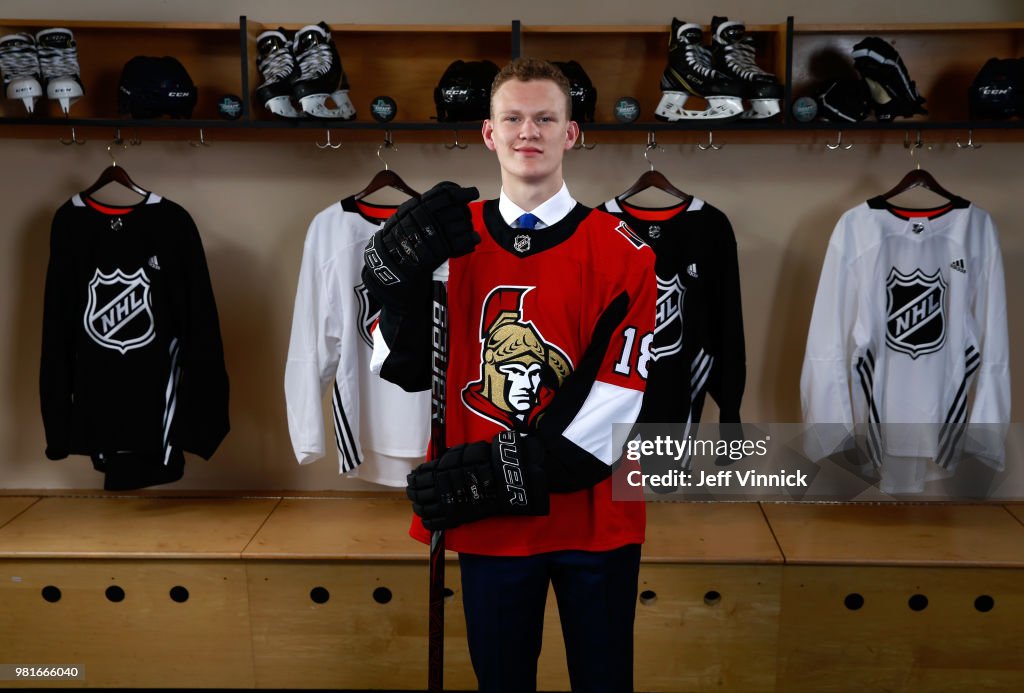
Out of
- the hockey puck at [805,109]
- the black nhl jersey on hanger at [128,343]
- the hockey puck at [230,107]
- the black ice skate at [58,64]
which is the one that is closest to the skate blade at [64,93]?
the black ice skate at [58,64]

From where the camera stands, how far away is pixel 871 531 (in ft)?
7.46

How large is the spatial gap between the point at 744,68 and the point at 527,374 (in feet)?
3.98

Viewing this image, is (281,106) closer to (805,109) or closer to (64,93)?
(64,93)

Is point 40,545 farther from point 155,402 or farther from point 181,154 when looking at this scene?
point 181,154

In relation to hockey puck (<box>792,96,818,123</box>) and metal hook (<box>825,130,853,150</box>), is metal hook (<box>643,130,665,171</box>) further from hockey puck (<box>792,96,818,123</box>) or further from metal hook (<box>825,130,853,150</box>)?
metal hook (<box>825,130,853,150</box>)

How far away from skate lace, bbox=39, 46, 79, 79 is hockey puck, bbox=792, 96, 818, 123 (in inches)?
75.0

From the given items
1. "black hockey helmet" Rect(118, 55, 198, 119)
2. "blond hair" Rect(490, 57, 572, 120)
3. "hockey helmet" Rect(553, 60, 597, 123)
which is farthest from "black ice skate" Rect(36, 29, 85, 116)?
"blond hair" Rect(490, 57, 572, 120)

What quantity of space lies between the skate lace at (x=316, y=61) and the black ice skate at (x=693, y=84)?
87cm

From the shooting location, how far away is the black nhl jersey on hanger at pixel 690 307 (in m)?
2.27

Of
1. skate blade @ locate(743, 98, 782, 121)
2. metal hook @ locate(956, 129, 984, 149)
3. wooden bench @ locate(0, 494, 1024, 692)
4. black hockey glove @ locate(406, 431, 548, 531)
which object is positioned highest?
skate blade @ locate(743, 98, 782, 121)

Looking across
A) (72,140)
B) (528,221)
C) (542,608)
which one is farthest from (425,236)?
(72,140)

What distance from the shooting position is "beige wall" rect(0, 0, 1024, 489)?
247cm

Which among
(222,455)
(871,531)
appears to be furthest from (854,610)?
(222,455)

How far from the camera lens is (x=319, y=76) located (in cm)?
220
